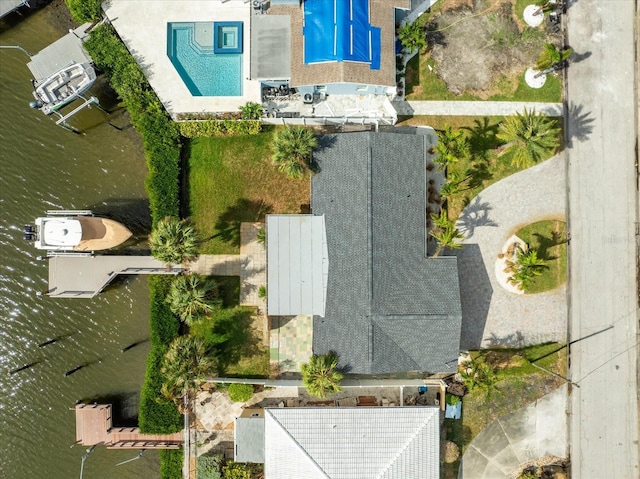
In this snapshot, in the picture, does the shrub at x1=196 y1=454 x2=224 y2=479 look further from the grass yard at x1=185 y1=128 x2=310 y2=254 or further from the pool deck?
the pool deck

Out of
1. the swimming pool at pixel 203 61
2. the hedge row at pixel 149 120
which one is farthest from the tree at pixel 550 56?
the hedge row at pixel 149 120

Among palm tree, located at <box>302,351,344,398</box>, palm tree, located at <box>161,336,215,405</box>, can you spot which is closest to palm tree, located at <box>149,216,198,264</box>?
palm tree, located at <box>161,336,215,405</box>

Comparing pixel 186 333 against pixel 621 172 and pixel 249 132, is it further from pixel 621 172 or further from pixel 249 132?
pixel 621 172

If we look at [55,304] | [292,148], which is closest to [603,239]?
[292,148]

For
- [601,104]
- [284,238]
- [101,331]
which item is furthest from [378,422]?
[601,104]

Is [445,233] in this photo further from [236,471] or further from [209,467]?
[209,467]
